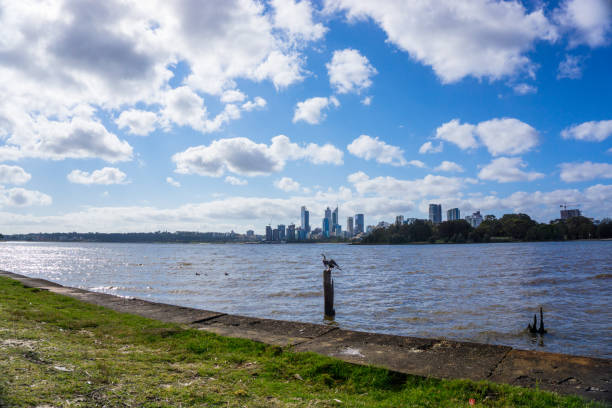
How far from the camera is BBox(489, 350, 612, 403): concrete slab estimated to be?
572 centimetres

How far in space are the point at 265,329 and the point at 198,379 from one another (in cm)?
474

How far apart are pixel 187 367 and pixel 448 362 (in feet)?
15.1

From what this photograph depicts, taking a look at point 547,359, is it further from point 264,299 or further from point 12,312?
point 264,299

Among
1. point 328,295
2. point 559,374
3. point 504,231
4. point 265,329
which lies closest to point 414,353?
point 559,374

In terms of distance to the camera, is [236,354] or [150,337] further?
[150,337]

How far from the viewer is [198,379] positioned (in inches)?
226

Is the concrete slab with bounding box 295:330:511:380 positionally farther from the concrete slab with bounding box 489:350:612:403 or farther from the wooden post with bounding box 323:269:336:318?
the wooden post with bounding box 323:269:336:318

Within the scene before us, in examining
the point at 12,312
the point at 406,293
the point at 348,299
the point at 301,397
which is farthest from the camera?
the point at 406,293

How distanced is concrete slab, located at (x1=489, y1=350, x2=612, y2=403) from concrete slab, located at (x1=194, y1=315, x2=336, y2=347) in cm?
421

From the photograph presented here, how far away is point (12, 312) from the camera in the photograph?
9.92m

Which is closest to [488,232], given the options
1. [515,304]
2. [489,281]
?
[489,281]

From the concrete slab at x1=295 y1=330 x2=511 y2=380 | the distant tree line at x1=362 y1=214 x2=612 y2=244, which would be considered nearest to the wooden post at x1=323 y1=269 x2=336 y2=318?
the concrete slab at x1=295 y1=330 x2=511 y2=380

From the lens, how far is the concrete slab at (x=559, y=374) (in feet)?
18.8

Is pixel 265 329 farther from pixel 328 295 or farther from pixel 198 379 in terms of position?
pixel 328 295
